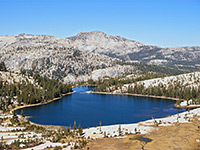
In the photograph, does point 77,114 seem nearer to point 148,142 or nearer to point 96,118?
point 96,118

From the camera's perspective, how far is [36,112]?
13762cm

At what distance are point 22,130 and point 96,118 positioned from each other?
43.1 m

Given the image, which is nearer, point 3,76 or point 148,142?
point 148,142

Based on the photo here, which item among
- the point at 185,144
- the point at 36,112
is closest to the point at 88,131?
the point at 185,144

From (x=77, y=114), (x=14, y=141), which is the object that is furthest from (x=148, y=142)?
(x=77, y=114)

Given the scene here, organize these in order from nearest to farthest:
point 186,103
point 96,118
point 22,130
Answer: point 22,130, point 96,118, point 186,103

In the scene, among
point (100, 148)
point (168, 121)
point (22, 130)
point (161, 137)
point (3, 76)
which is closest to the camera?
point (100, 148)

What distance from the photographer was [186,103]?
508 ft

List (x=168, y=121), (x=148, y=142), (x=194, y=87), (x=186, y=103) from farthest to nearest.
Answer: (x=194, y=87), (x=186, y=103), (x=168, y=121), (x=148, y=142)

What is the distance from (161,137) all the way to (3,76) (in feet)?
483

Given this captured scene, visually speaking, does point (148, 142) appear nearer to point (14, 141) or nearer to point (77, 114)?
point (14, 141)

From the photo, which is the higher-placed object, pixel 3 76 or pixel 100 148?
pixel 3 76

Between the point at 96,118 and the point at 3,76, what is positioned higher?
the point at 3,76

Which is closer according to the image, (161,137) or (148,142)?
(148,142)
